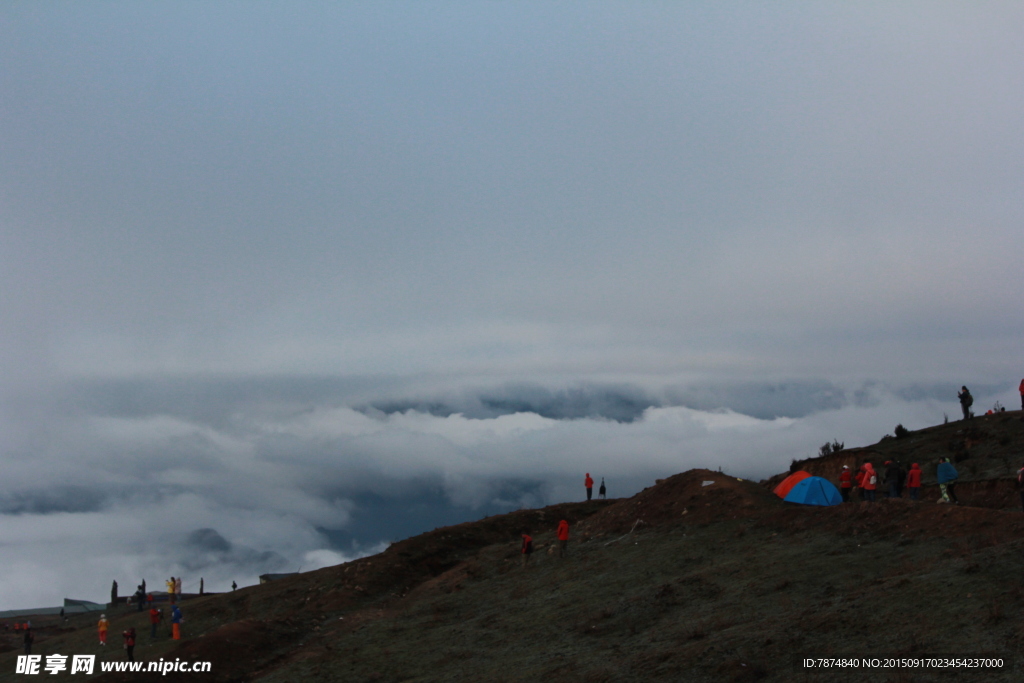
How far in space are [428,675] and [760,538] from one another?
1329 centimetres

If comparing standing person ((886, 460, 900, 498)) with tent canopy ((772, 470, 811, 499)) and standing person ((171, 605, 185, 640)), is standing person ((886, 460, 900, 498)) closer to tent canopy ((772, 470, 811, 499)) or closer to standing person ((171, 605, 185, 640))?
tent canopy ((772, 470, 811, 499))

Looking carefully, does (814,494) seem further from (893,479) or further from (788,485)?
(893,479)

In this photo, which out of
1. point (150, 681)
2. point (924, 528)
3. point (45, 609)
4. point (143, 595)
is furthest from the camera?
point (45, 609)

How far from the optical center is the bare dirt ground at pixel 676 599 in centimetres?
1788

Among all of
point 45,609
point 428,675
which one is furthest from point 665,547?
point 45,609

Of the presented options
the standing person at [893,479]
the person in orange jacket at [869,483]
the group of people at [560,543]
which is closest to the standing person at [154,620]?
the group of people at [560,543]

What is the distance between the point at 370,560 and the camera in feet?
139

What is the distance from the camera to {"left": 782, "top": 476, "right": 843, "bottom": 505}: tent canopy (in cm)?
3222

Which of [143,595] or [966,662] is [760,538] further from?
[143,595]

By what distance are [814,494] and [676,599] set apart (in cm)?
1039

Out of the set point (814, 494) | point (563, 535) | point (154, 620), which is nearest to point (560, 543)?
point (563, 535)

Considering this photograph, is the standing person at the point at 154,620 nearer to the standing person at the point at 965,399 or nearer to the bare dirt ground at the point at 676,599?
the bare dirt ground at the point at 676,599

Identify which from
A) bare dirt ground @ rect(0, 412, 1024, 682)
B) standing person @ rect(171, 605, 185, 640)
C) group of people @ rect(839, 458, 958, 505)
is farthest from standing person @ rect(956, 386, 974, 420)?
standing person @ rect(171, 605, 185, 640)

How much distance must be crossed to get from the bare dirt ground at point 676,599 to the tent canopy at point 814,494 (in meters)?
0.93
